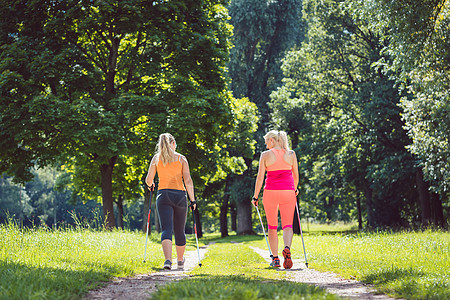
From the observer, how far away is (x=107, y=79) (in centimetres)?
1773

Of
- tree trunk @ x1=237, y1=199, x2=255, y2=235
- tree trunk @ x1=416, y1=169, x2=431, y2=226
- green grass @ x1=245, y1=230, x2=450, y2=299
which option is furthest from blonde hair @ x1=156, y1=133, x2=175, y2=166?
tree trunk @ x1=237, y1=199, x2=255, y2=235

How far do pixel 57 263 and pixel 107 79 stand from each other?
11.9 meters

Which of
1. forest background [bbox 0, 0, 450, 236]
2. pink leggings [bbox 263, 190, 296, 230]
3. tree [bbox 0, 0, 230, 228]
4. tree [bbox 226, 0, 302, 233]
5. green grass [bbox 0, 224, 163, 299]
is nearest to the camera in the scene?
green grass [bbox 0, 224, 163, 299]

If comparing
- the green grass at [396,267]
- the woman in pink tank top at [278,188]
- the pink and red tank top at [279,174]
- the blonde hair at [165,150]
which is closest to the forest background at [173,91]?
the blonde hair at [165,150]

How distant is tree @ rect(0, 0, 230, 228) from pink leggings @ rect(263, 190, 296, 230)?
7510 mm

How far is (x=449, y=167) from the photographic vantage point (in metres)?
18.4

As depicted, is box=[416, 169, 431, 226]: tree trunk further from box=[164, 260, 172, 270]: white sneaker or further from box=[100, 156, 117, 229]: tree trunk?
Result: box=[164, 260, 172, 270]: white sneaker

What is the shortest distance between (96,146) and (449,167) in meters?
13.9

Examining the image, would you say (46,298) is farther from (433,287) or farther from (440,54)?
(440,54)

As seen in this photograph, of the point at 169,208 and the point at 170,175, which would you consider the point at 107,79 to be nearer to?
the point at 170,175

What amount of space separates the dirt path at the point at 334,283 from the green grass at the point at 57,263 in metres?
2.60

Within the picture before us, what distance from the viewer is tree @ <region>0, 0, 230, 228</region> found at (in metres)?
14.9

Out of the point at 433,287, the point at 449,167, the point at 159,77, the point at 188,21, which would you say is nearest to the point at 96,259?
the point at 433,287

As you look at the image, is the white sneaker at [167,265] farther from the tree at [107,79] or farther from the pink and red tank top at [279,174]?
the tree at [107,79]
